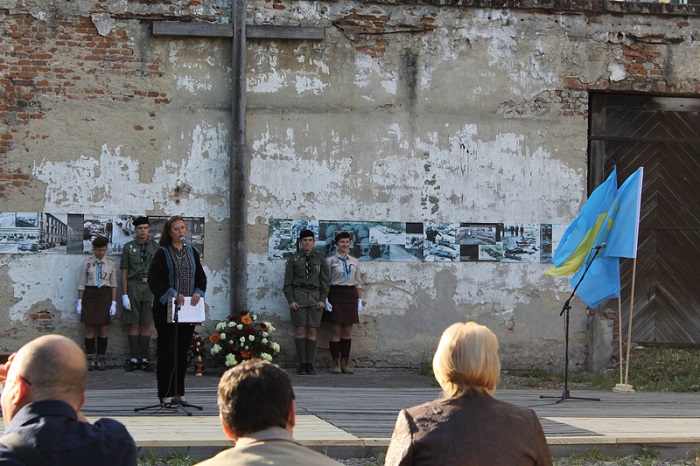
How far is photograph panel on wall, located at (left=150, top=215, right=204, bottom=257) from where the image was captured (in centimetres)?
1363

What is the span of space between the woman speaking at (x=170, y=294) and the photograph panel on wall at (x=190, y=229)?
404 centimetres

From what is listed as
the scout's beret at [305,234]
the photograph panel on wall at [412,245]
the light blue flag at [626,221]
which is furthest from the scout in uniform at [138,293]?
the light blue flag at [626,221]

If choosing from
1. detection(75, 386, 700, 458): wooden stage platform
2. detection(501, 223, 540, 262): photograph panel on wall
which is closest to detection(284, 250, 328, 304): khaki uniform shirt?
detection(75, 386, 700, 458): wooden stage platform

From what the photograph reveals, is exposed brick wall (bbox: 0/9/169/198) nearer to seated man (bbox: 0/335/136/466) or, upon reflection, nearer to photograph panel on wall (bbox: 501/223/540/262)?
photograph panel on wall (bbox: 501/223/540/262)

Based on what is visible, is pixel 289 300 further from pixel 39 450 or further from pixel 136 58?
pixel 39 450

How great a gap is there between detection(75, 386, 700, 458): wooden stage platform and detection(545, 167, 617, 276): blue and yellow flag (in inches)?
58.4

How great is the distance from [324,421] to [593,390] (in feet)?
16.2

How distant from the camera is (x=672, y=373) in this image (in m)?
13.8

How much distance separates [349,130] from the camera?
14023 millimetres

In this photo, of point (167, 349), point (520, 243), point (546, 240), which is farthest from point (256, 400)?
point (546, 240)

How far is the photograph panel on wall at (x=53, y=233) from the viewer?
13391 mm

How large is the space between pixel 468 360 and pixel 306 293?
31.6 feet

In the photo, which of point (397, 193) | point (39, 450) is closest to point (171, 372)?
point (397, 193)

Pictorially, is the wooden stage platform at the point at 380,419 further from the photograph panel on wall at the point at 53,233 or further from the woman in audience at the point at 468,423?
the woman in audience at the point at 468,423
